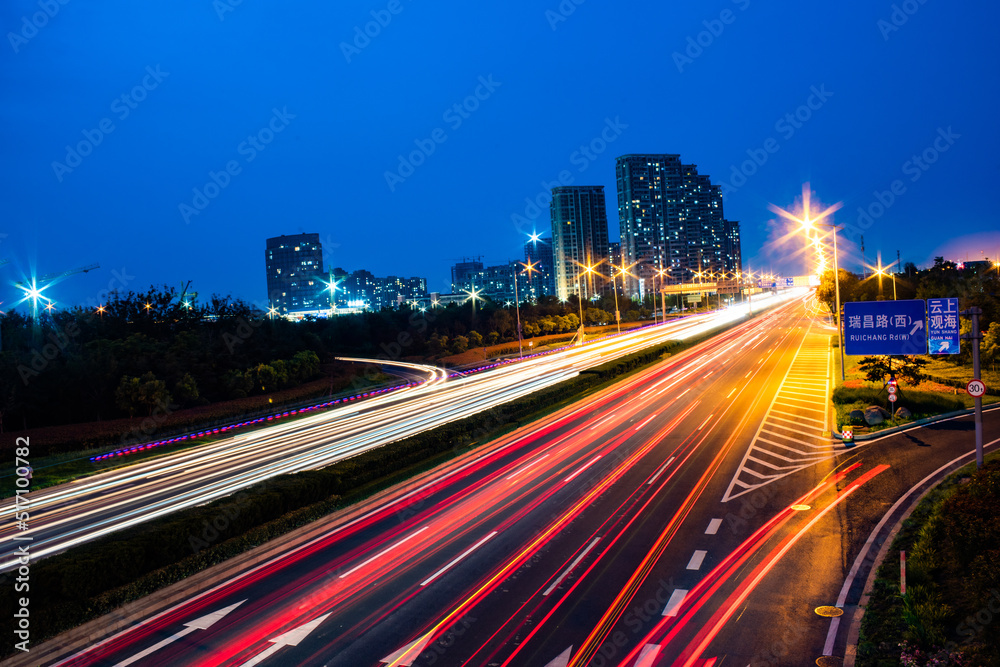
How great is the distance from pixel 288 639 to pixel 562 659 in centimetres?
490

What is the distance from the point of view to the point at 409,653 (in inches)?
399

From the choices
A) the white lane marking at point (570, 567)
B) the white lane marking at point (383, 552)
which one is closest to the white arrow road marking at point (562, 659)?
the white lane marking at point (570, 567)

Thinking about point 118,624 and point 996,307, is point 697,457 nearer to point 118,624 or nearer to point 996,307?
point 118,624

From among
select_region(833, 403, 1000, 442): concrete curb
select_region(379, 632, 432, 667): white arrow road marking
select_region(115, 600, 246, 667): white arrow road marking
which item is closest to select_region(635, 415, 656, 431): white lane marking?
select_region(833, 403, 1000, 442): concrete curb

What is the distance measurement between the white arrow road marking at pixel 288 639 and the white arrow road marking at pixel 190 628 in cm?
169

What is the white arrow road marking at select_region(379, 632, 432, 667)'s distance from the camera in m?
9.88

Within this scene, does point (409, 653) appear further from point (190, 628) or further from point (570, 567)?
point (190, 628)

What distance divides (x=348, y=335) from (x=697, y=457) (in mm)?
65717

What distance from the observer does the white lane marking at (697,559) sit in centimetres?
1291

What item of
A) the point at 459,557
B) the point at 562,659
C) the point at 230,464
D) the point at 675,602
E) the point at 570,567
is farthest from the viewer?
the point at 230,464

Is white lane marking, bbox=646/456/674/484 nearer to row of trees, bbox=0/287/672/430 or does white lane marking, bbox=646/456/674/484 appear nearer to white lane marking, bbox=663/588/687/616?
white lane marking, bbox=663/588/687/616

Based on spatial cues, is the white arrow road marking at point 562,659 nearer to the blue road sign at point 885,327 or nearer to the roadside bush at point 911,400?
the blue road sign at point 885,327

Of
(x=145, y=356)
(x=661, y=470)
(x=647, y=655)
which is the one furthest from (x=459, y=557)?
(x=145, y=356)

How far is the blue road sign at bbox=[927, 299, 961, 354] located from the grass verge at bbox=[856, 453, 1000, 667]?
29.7ft
